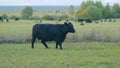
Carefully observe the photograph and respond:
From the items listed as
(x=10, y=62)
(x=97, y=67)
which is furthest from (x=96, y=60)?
(x=10, y=62)

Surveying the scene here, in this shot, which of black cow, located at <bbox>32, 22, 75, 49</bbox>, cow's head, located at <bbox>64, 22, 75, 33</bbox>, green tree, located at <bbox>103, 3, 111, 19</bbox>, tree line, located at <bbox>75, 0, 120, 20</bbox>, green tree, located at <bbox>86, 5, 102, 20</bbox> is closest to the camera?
black cow, located at <bbox>32, 22, 75, 49</bbox>

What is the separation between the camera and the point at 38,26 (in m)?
25.4

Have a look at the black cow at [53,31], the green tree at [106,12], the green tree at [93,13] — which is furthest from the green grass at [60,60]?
the green tree at [106,12]

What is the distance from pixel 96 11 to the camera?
5030 inches

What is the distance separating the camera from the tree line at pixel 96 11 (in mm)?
127062

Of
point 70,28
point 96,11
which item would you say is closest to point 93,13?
point 96,11

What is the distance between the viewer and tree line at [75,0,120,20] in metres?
127

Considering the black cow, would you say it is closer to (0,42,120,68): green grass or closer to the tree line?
(0,42,120,68): green grass

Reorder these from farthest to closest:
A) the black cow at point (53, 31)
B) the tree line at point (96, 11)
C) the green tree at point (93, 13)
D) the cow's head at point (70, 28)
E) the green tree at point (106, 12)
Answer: the green tree at point (106, 12) → the tree line at point (96, 11) → the green tree at point (93, 13) → the cow's head at point (70, 28) → the black cow at point (53, 31)

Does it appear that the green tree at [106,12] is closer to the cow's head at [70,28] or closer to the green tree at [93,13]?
the green tree at [93,13]

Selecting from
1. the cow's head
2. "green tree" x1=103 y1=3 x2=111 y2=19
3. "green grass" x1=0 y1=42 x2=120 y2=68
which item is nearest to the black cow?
the cow's head

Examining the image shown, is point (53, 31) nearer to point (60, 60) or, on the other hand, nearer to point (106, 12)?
point (60, 60)

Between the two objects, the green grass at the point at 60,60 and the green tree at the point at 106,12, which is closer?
the green grass at the point at 60,60

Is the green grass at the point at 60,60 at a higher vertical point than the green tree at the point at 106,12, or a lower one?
higher
